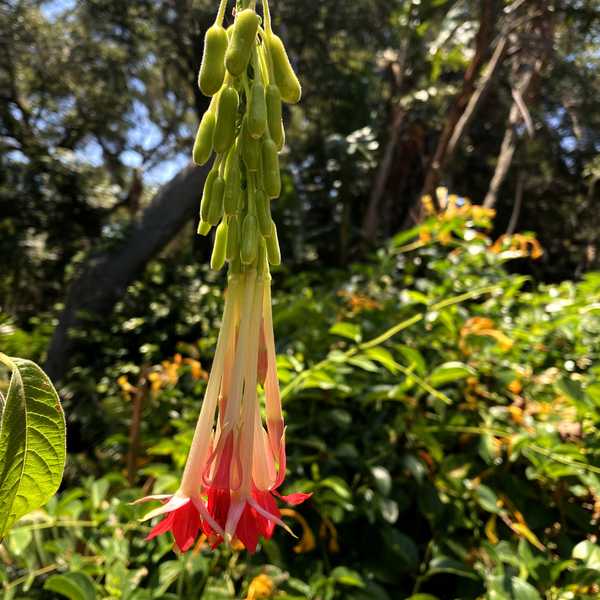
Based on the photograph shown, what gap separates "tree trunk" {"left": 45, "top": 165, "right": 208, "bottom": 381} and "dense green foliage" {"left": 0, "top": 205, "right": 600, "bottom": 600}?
2.21 m

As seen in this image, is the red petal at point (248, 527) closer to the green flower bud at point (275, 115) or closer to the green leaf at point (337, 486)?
the green flower bud at point (275, 115)

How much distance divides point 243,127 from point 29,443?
11.7 inches

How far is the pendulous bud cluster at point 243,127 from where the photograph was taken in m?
0.41

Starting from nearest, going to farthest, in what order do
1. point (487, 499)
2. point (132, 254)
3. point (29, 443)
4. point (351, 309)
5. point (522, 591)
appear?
1. point (29, 443)
2. point (522, 591)
3. point (487, 499)
4. point (351, 309)
5. point (132, 254)

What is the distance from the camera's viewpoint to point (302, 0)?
450cm

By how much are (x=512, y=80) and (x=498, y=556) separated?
4.10 metres

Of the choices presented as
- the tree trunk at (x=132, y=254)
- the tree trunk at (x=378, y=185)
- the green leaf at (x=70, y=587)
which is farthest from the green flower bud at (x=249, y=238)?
the tree trunk at (x=378, y=185)

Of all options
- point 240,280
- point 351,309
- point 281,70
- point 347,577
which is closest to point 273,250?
point 240,280

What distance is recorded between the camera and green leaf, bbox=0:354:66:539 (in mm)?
358

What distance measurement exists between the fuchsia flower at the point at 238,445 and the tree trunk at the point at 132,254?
318cm

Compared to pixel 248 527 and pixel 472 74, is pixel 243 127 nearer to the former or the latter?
pixel 248 527

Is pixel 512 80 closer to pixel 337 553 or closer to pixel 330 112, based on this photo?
pixel 330 112

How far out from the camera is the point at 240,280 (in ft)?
1.57

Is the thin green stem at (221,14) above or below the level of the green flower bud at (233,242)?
above
